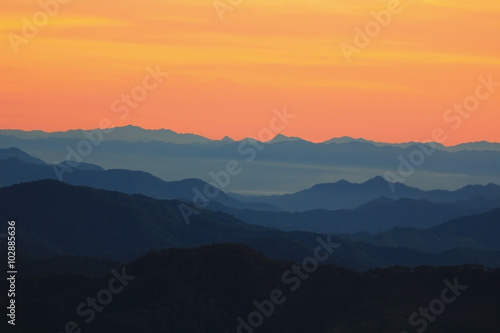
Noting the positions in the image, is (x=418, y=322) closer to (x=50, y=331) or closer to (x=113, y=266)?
(x=50, y=331)

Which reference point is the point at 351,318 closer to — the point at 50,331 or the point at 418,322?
the point at 418,322

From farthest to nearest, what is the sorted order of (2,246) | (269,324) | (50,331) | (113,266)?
(2,246) → (113,266) → (269,324) → (50,331)

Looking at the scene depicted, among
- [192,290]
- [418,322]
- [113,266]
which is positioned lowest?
[418,322]

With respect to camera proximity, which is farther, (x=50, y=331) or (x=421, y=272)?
(x=421, y=272)

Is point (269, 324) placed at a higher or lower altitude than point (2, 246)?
lower

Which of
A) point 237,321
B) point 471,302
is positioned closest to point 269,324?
point 237,321

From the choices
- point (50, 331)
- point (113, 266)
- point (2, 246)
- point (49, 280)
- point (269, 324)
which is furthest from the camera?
point (2, 246)

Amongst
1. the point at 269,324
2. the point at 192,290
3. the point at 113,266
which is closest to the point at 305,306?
the point at 269,324
